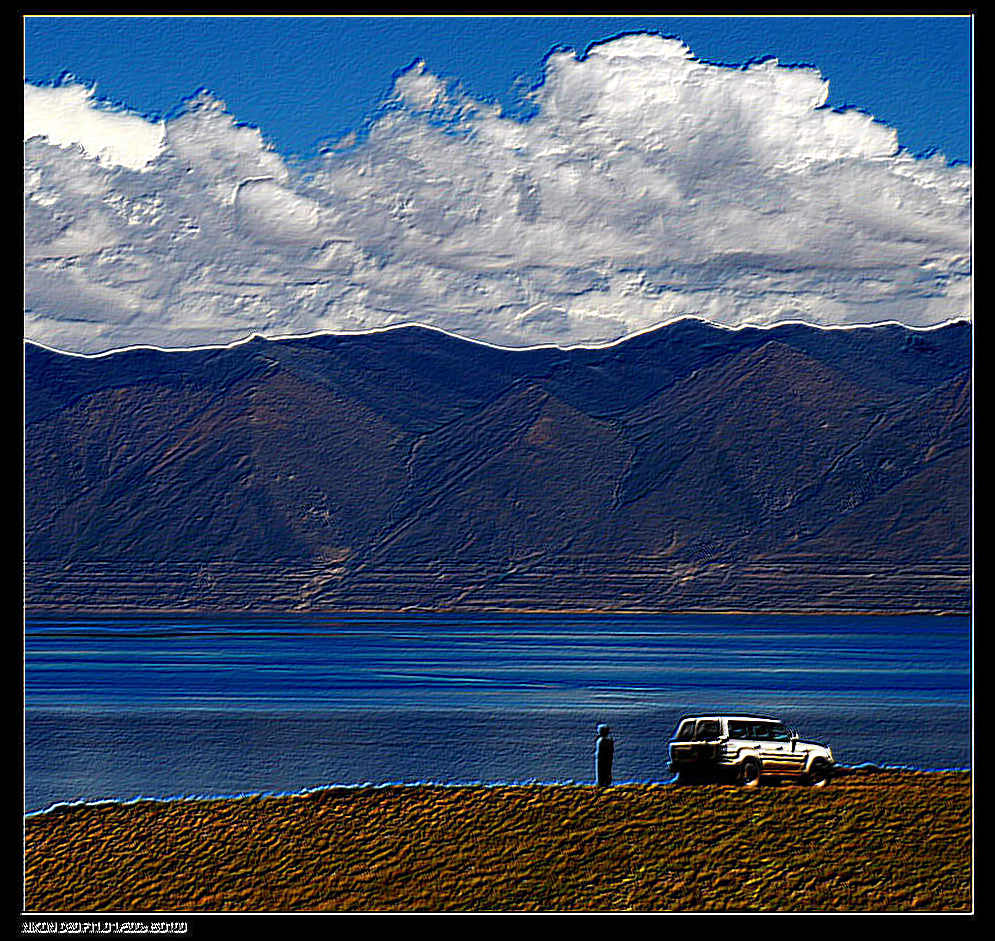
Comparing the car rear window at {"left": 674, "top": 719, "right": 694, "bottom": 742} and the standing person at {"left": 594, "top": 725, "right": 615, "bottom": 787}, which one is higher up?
the car rear window at {"left": 674, "top": 719, "right": 694, "bottom": 742}

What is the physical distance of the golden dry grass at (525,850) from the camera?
18.8 meters

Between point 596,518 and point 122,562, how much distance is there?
5828cm

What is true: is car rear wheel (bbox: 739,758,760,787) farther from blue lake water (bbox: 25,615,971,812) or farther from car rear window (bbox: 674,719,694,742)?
blue lake water (bbox: 25,615,971,812)

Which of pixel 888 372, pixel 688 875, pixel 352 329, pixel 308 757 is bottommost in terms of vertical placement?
pixel 308 757

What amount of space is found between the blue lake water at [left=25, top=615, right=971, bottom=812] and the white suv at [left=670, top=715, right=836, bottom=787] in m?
2.85

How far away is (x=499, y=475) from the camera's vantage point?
142 metres

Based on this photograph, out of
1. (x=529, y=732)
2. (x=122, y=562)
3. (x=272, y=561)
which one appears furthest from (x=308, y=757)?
(x=272, y=561)

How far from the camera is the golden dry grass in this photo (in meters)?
18.8

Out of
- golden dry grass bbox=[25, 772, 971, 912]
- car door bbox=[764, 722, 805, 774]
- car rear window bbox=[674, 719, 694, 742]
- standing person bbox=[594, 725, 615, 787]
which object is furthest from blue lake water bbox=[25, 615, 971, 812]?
standing person bbox=[594, 725, 615, 787]

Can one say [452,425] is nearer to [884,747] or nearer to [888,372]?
[888,372]

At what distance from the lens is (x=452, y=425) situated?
5620 inches

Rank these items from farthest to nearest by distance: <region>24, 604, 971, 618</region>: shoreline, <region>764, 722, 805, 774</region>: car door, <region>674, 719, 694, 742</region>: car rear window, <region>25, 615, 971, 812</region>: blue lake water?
<region>24, 604, 971, 618</region>: shoreline, <region>25, 615, 971, 812</region>: blue lake water, <region>674, 719, 694, 742</region>: car rear window, <region>764, 722, 805, 774</region>: car door

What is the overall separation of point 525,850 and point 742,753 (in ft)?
12.2

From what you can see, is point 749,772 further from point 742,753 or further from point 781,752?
point 781,752
